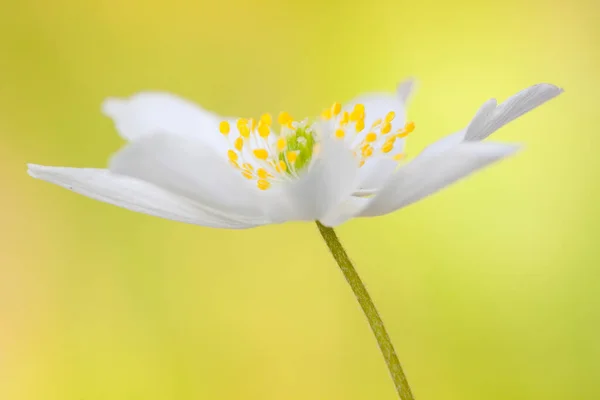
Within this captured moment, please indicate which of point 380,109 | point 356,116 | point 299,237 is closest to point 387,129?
point 356,116

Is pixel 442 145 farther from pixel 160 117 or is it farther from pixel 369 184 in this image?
pixel 160 117

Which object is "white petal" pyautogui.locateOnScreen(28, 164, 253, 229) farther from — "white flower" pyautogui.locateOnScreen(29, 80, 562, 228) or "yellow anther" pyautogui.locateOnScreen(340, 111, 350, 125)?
"yellow anther" pyautogui.locateOnScreen(340, 111, 350, 125)

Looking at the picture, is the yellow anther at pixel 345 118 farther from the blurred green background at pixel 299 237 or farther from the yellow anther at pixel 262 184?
the blurred green background at pixel 299 237

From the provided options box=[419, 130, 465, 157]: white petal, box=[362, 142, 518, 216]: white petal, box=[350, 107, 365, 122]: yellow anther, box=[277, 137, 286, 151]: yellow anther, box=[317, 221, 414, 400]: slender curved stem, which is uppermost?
box=[350, 107, 365, 122]: yellow anther

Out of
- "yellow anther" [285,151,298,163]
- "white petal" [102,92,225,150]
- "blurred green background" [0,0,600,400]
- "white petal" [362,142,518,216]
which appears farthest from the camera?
"blurred green background" [0,0,600,400]

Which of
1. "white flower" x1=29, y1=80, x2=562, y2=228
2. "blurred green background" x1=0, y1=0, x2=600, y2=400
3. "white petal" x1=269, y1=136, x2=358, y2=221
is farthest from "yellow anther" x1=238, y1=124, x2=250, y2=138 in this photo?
"blurred green background" x1=0, y1=0, x2=600, y2=400

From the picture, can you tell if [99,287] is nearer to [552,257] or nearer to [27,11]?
[27,11]

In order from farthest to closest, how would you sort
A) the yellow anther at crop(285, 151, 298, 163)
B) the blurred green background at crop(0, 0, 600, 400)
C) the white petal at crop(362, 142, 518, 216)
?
the blurred green background at crop(0, 0, 600, 400) < the yellow anther at crop(285, 151, 298, 163) < the white petal at crop(362, 142, 518, 216)

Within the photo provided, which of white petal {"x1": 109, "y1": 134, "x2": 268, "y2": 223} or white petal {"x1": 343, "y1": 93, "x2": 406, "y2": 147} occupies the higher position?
white petal {"x1": 343, "y1": 93, "x2": 406, "y2": 147}
